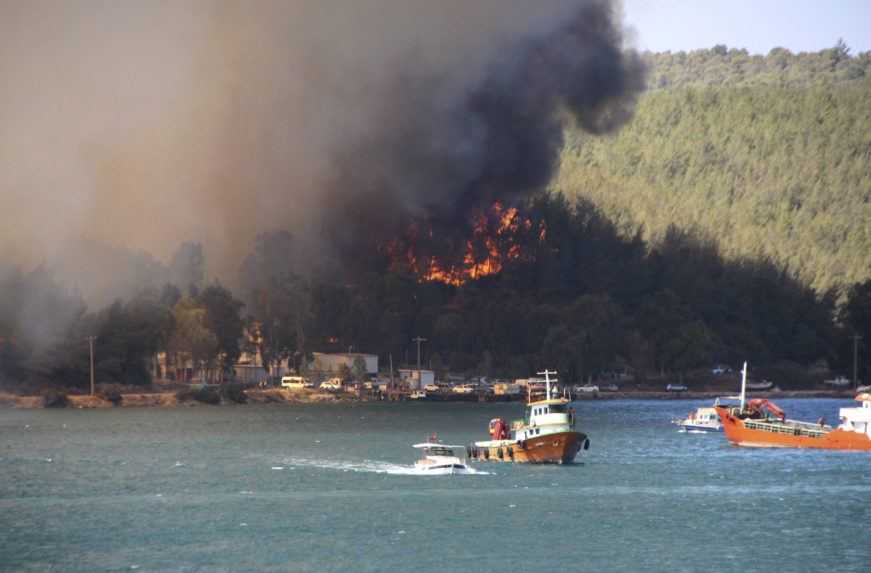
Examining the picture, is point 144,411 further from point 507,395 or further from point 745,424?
point 745,424

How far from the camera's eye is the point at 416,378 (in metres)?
135

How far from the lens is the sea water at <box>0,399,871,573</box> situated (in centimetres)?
4000

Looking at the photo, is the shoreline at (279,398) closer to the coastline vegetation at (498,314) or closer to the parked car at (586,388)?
the parked car at (586,388)

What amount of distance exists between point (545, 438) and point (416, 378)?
249 ft

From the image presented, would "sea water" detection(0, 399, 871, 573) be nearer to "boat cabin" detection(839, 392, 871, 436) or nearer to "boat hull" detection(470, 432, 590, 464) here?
"boat hull" detection(470, 432, 590, 464)

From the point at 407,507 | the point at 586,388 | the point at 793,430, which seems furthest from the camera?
the point at 586,388

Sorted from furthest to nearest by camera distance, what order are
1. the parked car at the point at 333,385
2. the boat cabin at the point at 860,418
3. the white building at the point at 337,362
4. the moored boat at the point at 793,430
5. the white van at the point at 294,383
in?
the white building at the point at 337,362
the parked car at the point at 333,385
the white van at the point at 294,383
the moored boat at the point at 793,430
the boat cabin at the point at 860,418

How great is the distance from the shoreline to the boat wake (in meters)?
51.2

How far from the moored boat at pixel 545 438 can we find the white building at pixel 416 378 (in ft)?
235

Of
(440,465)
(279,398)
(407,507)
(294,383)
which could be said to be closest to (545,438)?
(440,465)

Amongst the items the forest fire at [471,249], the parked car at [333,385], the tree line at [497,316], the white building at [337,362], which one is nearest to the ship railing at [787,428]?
the tree line at [497,316]

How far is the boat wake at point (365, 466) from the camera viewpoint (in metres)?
59.3

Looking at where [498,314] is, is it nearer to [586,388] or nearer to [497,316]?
[497,316]

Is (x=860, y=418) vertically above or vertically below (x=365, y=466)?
above
